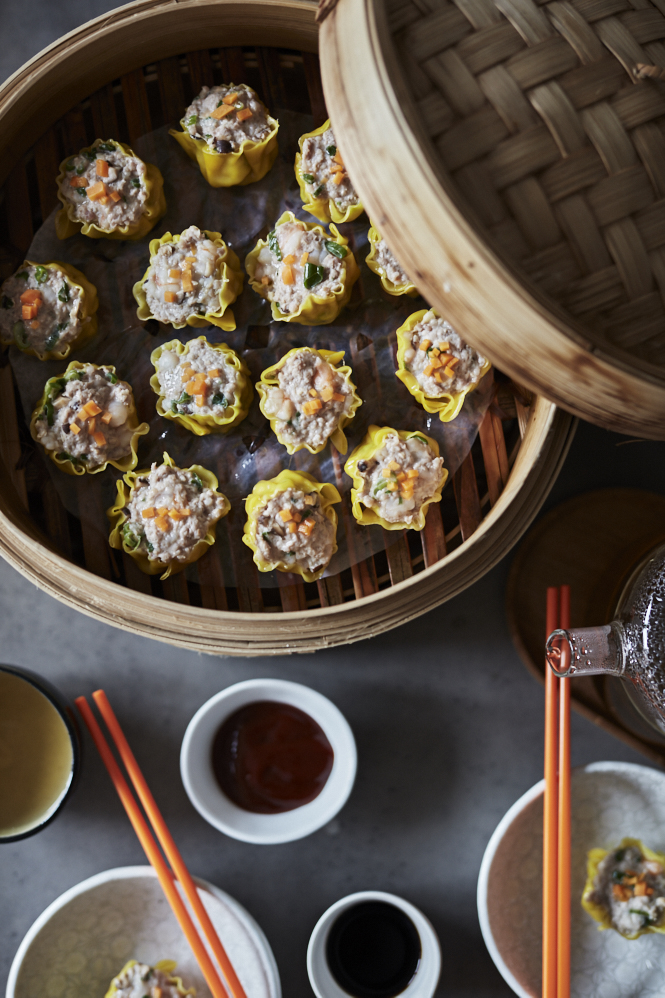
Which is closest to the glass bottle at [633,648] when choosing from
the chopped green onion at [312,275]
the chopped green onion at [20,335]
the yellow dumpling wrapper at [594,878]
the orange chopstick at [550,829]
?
the orange chopstick at [550,829]

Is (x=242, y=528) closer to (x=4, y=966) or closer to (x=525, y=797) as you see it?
(x=525, y=797)

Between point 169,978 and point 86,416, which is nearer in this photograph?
point 86,416

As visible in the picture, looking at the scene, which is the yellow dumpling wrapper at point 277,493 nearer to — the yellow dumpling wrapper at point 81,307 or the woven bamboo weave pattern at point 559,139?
the yellow dumpling wrapper at point 81,307

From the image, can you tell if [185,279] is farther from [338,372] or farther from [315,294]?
[338,372]

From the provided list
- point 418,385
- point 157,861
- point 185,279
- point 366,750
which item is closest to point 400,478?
point 418,385

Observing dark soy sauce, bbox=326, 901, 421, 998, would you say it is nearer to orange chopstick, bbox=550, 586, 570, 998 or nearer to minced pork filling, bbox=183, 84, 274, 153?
orange chopstick, bbox=550, 586, 570, 998
